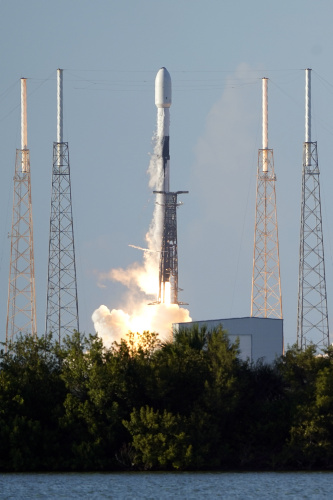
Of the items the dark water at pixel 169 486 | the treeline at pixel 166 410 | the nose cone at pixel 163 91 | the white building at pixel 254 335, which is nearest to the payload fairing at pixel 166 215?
the nose cone at pixel 163 91

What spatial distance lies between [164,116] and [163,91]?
135 centimetres

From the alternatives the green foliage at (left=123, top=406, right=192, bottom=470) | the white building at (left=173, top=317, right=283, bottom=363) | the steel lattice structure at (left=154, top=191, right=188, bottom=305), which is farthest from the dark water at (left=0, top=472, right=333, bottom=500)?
the steel lattice structure at (left=154, top=191, right=188, bottom=305)

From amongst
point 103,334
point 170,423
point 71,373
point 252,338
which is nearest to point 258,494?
point 170,423

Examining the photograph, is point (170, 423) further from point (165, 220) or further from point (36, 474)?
point (165, 220)

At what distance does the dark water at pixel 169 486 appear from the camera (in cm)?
6862

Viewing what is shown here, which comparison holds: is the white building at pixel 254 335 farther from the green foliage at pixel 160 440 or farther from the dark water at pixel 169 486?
the dark water at pixel 169 486

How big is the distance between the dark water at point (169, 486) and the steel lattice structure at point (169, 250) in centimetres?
2949

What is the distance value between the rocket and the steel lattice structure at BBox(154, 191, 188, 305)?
3.24 ft

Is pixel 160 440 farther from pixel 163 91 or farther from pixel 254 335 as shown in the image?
pixel 163 91

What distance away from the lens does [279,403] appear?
77312mm

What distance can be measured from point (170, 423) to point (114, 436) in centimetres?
255

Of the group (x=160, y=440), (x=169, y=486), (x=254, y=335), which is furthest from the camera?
(x=254, y=335)

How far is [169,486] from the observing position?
7069 centimetres

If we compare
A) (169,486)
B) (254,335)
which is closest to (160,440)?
Answer: (169,486)
